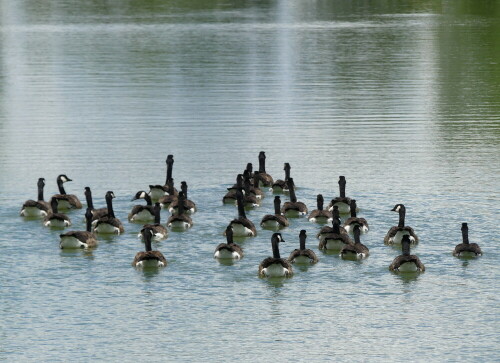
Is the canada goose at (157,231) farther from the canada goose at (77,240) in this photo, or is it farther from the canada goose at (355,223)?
the canada goose at (355,223)

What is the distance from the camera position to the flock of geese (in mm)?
27672

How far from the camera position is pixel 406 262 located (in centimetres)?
2700

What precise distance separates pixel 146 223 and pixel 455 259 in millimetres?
8273

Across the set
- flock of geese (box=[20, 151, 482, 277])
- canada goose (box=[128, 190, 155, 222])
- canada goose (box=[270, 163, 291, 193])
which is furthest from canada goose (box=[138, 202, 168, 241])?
canada goose (box=[270, 163, 291, 193])

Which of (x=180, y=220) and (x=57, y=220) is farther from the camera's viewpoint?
(x=57, y=220)

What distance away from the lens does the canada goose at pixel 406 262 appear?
27.0 meters

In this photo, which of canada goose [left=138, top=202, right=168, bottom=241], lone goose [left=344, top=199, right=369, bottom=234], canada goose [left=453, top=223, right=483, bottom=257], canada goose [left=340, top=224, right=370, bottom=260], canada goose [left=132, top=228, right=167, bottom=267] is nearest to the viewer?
canada goose [left=132, top=228, right=167, bottom=267]

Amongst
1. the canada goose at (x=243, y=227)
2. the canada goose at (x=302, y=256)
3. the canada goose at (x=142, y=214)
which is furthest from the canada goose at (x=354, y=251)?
the canada goose at (x=142, y=214)

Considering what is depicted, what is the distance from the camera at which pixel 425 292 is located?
26.0 metres

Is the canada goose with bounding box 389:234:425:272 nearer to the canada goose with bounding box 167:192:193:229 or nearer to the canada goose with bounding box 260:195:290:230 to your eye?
the canada goose with bounding box 260:195:290:230

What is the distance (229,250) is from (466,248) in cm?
538

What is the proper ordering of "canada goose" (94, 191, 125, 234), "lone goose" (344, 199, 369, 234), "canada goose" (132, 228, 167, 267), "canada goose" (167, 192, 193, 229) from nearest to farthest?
"canada goose" (132, 228, 167, 267) < "lone goose" (344, 199, 369, 234) < "canada goose" (94, 191, 125, 234) < "canada goose" (167, 192, 193, 229)

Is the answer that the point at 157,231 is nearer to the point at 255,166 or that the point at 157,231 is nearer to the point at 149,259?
the point at 149,259

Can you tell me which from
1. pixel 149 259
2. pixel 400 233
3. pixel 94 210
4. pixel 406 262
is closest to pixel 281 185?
pixel 94 210
